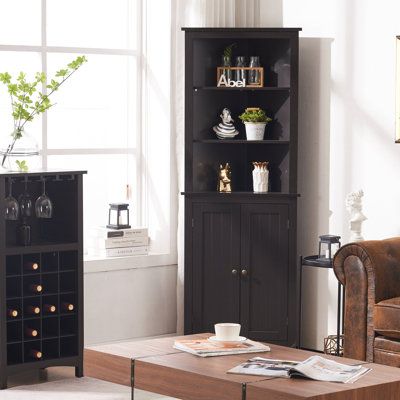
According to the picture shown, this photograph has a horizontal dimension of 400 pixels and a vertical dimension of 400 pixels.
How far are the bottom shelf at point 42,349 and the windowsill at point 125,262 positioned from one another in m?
0.79

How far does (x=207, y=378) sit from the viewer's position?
13.4 feet

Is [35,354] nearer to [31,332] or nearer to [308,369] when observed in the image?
[31,332]

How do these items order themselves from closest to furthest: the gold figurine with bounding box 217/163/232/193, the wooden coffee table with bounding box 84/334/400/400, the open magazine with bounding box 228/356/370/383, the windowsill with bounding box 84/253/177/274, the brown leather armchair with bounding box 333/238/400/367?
the wooden coffee table with bounding box 84/334/400/400
the open magazine with bounding box 228/356/370/383
the brown leather armchair with bounding box 333/238/400/367
the windowsill with bounding box 84/253/177/274
the gold figurine with bounding box 217/163/232/193

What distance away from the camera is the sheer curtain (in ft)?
22.5

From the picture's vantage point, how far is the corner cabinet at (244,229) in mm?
6617

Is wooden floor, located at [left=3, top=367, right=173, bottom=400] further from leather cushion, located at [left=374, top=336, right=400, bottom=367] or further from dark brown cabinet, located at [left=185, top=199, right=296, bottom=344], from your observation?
leather cushion, located at [left=374, top=336, right=400, bottom=367]

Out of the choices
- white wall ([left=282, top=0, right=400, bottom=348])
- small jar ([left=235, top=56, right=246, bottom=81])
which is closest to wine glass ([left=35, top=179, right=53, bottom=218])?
small jar ([left=235, top=56, right=246, bottom=81])

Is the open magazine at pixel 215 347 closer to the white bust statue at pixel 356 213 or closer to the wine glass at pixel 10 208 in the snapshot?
the wine glass at pixel 10 208

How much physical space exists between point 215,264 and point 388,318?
163 cm

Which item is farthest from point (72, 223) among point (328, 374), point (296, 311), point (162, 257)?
point (328, 374)

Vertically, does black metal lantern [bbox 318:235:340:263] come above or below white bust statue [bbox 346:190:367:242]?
below

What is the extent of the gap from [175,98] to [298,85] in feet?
2.87

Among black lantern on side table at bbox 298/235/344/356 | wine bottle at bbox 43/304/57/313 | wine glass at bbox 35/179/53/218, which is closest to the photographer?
wine glass at bbox 35/179/53/218

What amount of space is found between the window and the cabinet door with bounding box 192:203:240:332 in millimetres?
411
